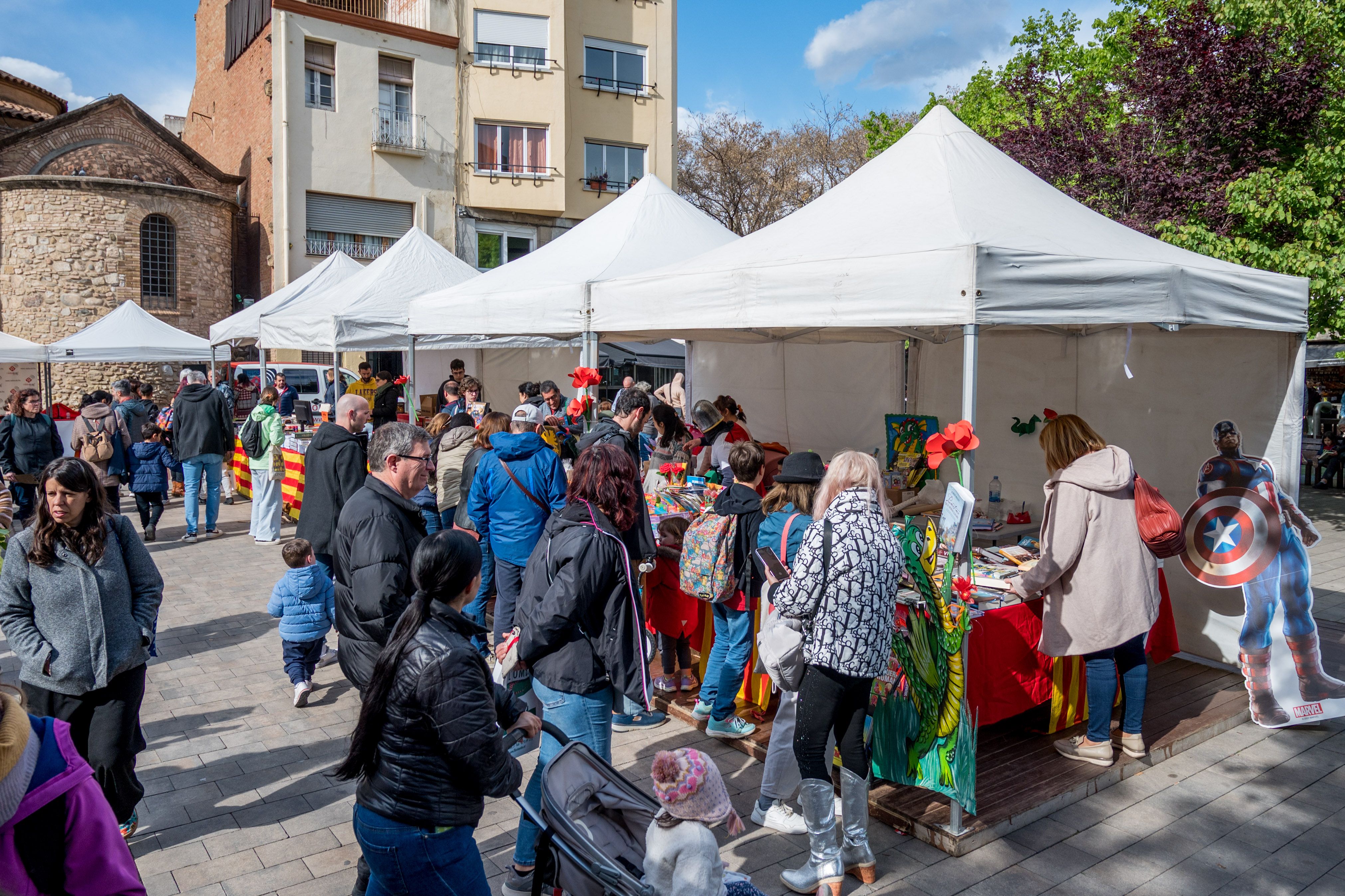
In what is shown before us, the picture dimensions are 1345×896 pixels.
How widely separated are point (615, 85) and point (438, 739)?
27441 millimetres

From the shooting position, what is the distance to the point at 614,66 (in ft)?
89.7

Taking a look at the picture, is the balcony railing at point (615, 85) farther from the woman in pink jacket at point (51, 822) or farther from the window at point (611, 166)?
the woman in pink jacket at point (51, 822)

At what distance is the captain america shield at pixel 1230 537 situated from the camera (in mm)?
5273

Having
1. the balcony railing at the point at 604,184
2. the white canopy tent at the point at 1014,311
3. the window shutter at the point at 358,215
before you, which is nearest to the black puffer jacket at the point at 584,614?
the white canopy tent at the point at 1014,311

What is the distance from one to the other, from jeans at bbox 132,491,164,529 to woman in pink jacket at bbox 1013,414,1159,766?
31.4 ft

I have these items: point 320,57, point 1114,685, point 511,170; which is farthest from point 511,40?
point 1114,685

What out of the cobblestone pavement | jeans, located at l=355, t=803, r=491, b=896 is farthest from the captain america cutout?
jeans, located at l=355, t=803, r=491, b=896

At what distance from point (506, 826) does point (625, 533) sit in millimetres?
1499

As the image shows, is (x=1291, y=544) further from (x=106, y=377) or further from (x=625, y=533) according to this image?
(x=106, y=377)

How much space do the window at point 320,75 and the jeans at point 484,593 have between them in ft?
67.8

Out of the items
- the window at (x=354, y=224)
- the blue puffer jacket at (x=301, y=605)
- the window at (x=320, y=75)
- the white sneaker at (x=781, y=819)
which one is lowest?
the white sneaker at (x=781, y=819)

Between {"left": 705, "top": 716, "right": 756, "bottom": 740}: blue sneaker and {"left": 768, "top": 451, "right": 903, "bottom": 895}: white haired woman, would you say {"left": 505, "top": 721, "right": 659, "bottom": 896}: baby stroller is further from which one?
{"left": 705, "top": 716, "right": 756, "bottom": 740}: blue sneaker

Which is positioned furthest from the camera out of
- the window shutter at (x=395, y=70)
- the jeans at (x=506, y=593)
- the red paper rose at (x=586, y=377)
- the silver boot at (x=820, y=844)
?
the window shutter at (x=395, y=70)

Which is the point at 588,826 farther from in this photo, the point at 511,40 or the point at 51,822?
the point at 511,40
